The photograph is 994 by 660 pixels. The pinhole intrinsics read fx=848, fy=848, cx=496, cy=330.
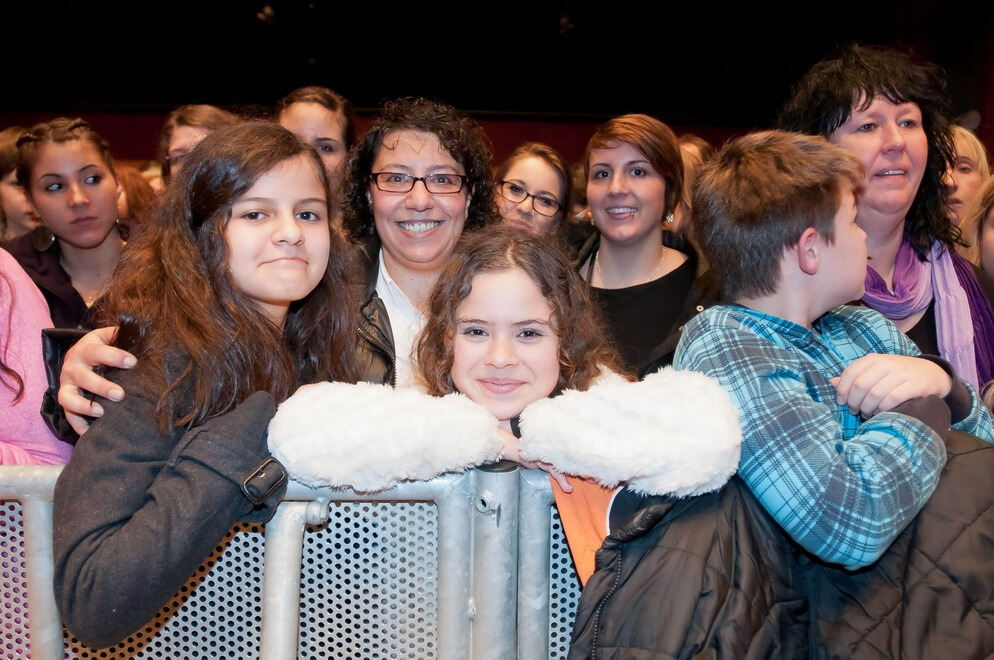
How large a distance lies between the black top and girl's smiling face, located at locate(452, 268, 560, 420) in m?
0.87

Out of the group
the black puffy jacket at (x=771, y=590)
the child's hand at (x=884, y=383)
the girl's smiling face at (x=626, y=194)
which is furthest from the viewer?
the girl's smiling face at (x=626, y=194)

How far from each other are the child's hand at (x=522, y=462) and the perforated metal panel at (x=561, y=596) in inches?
5.0

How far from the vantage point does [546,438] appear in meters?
1.32

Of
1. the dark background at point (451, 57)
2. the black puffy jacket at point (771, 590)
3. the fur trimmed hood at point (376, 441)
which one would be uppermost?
the dark background at point (451, 57)

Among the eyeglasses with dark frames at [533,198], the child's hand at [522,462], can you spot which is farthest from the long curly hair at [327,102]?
the child's hand at [522,462]

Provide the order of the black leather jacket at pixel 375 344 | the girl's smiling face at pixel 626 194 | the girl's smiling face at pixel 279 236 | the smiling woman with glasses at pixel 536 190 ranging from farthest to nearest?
the smiling woman with glasses at pixel 536 190 < the girl's smiling face at pixel 626 194 < the black leather jacket at pixel 375 344 < the girl's smiling face at pixel 279 236

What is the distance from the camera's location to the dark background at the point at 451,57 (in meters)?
7.59

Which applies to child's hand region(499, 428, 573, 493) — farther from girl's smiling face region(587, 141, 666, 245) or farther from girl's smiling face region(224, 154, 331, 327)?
girl's smiling face region(587, 141, 666, 245)

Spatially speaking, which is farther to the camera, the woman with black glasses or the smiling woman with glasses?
the smiling woman with glasses

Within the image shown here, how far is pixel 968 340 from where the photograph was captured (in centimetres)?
234

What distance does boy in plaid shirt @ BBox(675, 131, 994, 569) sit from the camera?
4.23 feet

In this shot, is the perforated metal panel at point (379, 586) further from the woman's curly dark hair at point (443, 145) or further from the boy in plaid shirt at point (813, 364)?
the woman's curly dark hair at point (443, 145)

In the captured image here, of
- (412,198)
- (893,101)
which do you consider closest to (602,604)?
(412,198)

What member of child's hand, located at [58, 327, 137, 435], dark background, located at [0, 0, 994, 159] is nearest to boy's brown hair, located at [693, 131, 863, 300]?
child's hand, located at [58, 327, 137, 435]
